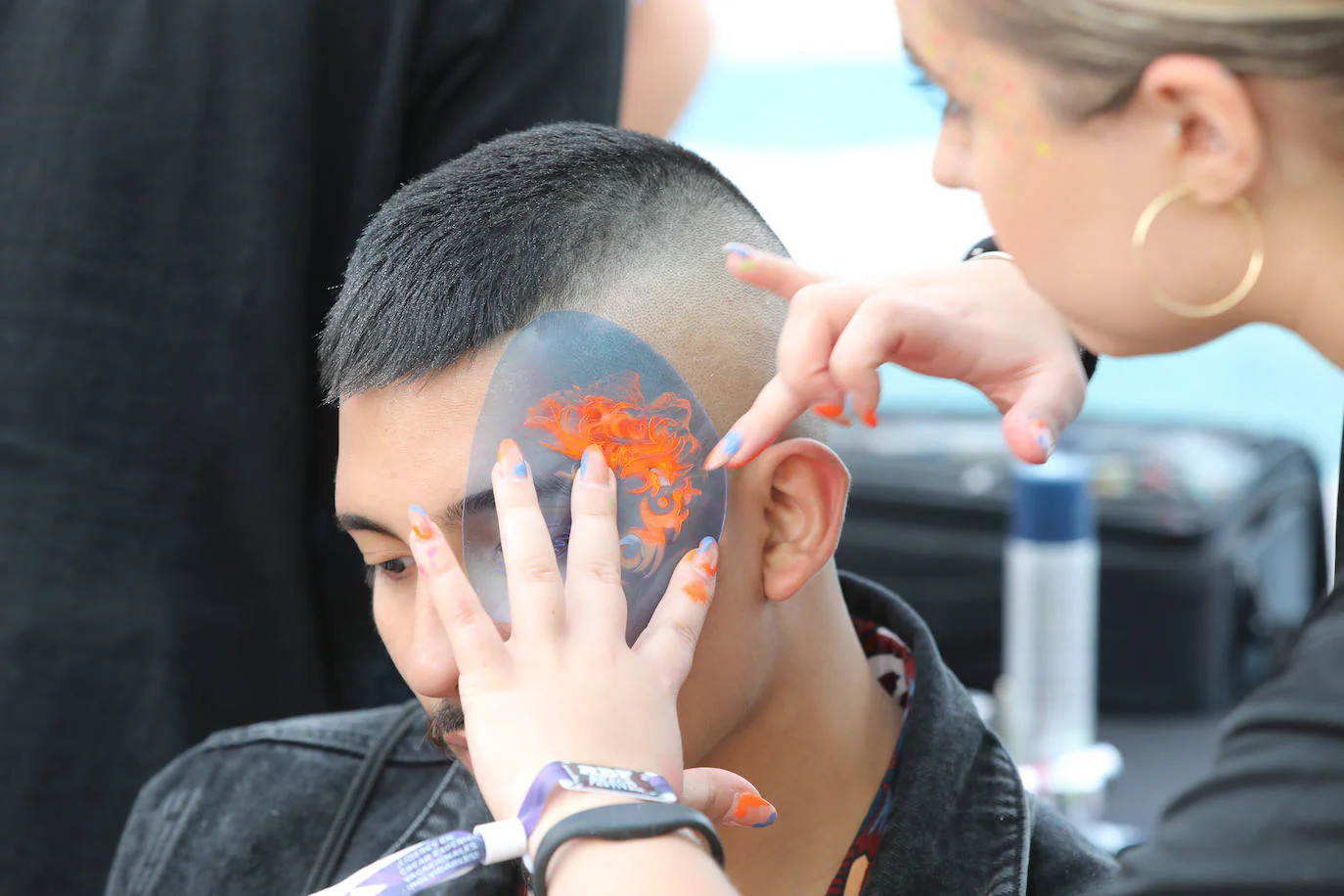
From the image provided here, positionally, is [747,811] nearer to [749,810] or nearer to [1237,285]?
[749,810]

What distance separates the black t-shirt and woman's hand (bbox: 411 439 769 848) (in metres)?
0.54

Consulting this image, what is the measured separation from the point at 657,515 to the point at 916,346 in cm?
23

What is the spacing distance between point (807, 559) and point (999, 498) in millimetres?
1309

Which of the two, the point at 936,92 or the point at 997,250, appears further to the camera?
the point at 997,250

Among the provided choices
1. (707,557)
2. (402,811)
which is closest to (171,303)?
(402,811)

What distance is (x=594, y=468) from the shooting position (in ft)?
3.38

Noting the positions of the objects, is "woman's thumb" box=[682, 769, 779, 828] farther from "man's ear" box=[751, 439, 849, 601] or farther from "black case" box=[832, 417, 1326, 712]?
"black case" box=[832, 417, 1326, 712]

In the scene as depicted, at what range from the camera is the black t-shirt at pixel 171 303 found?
56.2 inches

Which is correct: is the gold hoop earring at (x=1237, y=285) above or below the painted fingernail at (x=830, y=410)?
above

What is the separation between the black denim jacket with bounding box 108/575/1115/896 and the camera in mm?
1185

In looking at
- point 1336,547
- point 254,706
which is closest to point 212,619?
point 254,706

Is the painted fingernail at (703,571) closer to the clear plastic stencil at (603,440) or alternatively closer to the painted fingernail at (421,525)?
the clear plastic stencil at (603,440)

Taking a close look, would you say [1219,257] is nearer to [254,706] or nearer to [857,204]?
[254,706]

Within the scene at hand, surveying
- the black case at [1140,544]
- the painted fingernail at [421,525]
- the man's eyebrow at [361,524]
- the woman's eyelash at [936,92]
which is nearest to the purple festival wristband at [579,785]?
the painted fingernail at [421,525]
